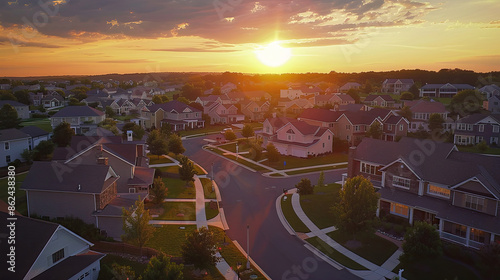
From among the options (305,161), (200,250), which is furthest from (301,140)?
(200,250)

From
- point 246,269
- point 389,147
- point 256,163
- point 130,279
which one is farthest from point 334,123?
point 130,279

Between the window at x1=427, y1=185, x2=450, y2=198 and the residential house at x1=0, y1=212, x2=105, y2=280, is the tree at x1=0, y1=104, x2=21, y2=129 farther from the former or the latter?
the window at x1=427, y1=185, x2=450, y2=198

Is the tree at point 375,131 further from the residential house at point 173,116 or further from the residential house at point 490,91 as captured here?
the residential house at point 490,91

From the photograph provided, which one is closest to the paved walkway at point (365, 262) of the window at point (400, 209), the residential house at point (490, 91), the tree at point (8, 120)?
the window at point (400, 209)

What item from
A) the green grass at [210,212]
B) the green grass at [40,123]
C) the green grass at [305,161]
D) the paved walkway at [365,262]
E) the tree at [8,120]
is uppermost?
the tree at [8,120]

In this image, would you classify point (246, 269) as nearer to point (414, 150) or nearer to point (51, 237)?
point (51, 237)

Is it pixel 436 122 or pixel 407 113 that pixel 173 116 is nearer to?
pixel 407 113
